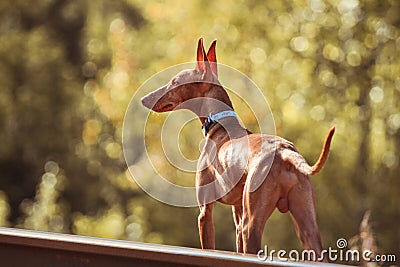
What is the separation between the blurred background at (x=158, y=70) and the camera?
511 cm

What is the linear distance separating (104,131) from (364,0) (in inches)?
105

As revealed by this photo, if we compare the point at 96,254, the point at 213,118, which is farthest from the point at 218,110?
the point at 96,254

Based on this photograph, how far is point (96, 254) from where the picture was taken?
64.9 inches

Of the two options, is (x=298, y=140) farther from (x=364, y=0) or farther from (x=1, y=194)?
(x=1, y=194)

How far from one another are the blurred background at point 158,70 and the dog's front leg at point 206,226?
2.64 metres

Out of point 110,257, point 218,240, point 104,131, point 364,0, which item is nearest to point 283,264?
point 110,257

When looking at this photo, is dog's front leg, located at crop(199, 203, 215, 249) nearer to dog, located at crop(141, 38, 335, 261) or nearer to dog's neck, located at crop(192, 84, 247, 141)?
dog, located at crop(141, 38, 335, 261)

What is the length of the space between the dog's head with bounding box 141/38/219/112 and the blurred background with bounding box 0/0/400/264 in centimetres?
261

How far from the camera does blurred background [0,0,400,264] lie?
5109mm

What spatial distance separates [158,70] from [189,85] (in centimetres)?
385

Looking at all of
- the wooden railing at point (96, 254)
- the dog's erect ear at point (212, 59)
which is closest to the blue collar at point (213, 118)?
the dog's erect ear at point (212, 59)

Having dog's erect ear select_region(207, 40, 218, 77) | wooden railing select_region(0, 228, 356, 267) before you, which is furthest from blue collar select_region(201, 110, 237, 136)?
wooden railing select_region(0, 228, 356, 267)

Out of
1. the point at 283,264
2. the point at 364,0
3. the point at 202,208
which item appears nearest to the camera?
the point at 283,264

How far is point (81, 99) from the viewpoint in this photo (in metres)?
6.77
